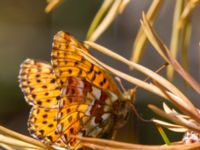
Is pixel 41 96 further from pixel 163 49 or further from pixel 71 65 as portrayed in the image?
pixel 163 49

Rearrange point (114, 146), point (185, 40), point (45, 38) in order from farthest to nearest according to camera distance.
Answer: point (45, 38) → point (185, 40) → point (114, 146)

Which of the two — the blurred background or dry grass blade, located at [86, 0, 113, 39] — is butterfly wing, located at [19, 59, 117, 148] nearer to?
dry grass blade, located at [86, 0, 113, 39]

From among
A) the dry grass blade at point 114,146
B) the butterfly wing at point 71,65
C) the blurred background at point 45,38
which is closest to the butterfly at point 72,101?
the butterfly wing at point 71,65

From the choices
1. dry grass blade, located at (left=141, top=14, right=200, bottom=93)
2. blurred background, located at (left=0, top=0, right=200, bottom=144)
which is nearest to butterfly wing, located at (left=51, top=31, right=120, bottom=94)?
dry grass blade, located at (left=141, top=14, right=200, bottom=93)

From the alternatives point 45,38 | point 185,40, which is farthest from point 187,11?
point 45,38

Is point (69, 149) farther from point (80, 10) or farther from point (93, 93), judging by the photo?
point (80, 10)
